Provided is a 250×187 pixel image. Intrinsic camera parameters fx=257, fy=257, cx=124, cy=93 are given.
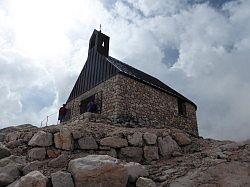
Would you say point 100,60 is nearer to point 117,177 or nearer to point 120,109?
point 120,109

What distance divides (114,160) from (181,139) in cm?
507

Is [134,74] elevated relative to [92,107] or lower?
elevated

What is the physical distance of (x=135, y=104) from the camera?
49.2 feet

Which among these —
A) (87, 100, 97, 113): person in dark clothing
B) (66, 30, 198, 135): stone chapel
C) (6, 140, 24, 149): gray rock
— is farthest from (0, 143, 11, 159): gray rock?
(87, 100, 97, 113): person in dark clothing

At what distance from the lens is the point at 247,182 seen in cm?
688

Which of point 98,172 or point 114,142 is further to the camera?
point 114,142

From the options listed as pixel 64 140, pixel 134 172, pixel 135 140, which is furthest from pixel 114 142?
pixel 134 172

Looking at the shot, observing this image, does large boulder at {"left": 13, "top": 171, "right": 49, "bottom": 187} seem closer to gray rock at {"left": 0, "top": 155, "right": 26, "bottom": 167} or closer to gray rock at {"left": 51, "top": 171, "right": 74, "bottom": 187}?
gray rock at {"left": 51, "top": 171, "right": 74, "bottom": 187}

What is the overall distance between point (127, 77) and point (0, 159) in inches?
359

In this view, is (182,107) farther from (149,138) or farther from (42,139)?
(42,139)

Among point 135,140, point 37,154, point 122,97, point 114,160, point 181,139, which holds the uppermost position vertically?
point 122,97

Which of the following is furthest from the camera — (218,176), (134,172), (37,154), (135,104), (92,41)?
(92,41)

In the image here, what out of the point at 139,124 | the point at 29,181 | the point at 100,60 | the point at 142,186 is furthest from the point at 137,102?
the point at 29,181

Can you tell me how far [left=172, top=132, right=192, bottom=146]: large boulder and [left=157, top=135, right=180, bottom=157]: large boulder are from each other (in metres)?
0.35
